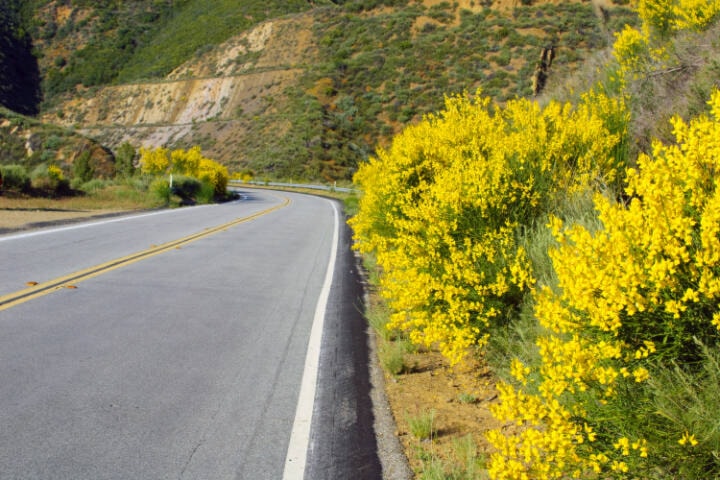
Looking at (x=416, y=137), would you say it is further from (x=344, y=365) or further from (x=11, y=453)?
(x=11, y=453)

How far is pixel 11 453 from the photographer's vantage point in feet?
11.3

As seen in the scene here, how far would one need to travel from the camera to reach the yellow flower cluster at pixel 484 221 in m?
5.33

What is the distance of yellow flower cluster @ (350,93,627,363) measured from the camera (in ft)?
17.5

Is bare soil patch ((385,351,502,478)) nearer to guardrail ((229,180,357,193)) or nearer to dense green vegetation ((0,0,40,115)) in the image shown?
guardrail ((229,180,357,193))

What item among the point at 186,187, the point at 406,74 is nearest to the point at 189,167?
the point at 186,187

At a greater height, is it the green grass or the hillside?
the hillside

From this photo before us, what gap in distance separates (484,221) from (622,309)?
3140 millimetres

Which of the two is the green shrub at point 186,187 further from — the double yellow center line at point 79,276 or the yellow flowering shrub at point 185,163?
the double yellow center line at point 79,276

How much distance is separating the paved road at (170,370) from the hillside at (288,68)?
121ft

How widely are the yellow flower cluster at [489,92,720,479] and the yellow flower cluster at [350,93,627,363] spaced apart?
1239 mm

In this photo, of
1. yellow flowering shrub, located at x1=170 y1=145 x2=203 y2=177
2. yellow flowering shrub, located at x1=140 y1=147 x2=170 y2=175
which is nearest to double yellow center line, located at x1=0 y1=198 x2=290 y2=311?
yellow flowering shrub, located at x1=140 y1=147 x2=170 y2=175

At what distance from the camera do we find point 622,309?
3.24m

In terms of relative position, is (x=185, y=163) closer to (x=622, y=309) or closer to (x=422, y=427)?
(x=422, y=427)

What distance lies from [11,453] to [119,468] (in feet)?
2.07
